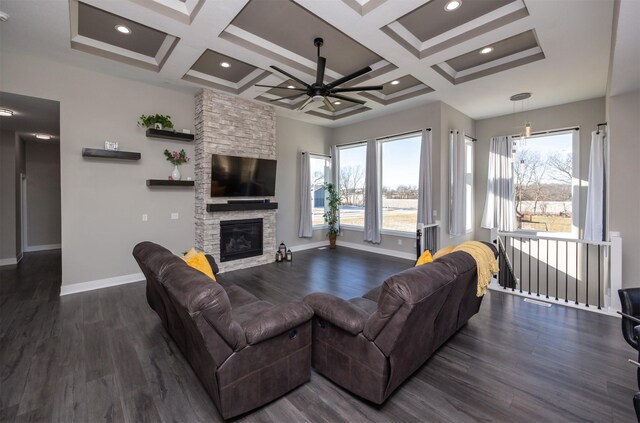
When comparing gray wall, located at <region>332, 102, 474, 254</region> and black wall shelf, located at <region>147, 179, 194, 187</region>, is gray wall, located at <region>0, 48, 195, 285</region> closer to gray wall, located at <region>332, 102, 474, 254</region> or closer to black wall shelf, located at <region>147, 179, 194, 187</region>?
black wall shelf, located at <region>147, 179, 194, 187</region>

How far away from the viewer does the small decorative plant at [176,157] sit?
4973 mm

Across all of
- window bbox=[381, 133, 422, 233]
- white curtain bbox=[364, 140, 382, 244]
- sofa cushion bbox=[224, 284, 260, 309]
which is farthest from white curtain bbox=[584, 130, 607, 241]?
sofa cushion bbox=[224, 284, 260, 309]

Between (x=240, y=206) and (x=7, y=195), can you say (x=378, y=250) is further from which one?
(x=7, y=195)

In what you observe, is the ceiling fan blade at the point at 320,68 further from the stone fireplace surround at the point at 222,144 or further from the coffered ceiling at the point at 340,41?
the stone fireplace surround at the point at 222,144

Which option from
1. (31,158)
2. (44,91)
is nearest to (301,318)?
(44,91)

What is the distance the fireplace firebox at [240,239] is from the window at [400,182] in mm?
3150

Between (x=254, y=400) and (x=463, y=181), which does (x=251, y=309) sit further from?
(x=463, y=181)

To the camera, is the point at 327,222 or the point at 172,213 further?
the point at 327,222

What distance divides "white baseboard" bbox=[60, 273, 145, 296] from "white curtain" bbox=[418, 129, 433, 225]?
5530mm

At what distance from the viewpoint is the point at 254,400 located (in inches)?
73.9

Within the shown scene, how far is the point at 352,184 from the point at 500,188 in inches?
138

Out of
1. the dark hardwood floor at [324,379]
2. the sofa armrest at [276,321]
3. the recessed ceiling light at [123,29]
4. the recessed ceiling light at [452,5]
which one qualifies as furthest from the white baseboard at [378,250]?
the recessed ceiling light at [123,29]

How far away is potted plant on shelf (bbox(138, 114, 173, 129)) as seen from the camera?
463 centimetres

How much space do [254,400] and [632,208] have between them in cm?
505
